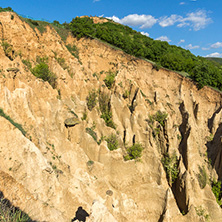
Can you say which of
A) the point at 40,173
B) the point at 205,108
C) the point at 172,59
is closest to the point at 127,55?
the point at 172,59

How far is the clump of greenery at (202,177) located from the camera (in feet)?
54.7

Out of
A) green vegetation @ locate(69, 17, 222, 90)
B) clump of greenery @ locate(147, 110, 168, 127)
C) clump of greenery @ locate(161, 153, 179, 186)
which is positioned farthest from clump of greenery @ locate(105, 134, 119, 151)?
green vegetation @ locate(69, 17, 222, 90)

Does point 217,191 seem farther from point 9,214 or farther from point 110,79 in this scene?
point 9,214

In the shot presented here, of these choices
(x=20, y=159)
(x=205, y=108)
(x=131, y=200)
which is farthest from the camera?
(x=205, y=108)

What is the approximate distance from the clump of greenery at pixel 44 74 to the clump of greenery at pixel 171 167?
14.0 metres

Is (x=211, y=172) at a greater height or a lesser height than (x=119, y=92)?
lesser

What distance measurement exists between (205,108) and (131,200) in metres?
17.1

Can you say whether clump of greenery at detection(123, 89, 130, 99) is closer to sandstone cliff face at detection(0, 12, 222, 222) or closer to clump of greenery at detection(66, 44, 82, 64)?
sandstone cliff face at detection(0, 12, 222, 222)

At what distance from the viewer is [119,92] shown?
22641 mm

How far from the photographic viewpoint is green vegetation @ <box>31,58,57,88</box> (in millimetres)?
17500

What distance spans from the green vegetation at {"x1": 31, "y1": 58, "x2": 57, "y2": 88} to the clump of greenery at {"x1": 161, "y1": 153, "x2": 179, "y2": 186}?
551 inches

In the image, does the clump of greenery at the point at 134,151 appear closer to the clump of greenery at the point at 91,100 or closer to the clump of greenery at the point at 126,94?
the clump of greenery at the point at 91,100

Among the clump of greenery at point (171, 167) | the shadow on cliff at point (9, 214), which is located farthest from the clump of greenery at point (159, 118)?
the shadow on cliff at point (9, 214)

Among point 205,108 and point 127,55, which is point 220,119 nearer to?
point 205,108
